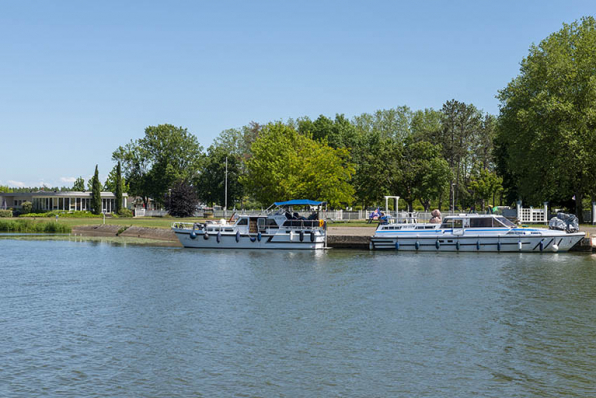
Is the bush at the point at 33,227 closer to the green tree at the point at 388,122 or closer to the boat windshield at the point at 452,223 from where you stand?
the boat windshield at the point at 452,223

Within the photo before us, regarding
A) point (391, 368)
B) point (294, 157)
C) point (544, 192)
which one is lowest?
point (391, 368)

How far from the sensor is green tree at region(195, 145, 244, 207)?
363 ft

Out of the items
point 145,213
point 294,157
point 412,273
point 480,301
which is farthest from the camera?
point 145,213

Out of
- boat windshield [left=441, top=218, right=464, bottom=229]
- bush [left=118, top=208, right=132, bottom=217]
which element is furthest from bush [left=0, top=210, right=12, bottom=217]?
boat windshield [left=441, top=218, right=464, bottom=229]

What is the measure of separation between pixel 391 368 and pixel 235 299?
11.5m

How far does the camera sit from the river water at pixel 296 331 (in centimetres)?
1405

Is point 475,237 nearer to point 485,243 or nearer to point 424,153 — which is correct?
point 485,243

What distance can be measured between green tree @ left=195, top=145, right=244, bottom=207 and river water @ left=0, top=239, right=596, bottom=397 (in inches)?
2924

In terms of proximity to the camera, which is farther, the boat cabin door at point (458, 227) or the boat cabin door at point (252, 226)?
the boat cabin door at point (252, 226)

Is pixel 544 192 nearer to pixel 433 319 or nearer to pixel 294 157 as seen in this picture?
pixel 294 157

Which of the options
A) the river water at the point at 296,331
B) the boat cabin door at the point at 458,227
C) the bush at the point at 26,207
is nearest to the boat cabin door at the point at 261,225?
the river water at the point at 296,331

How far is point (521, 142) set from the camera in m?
64.4

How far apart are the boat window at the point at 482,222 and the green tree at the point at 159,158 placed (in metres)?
73.9

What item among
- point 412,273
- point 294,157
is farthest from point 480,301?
point 294,157
